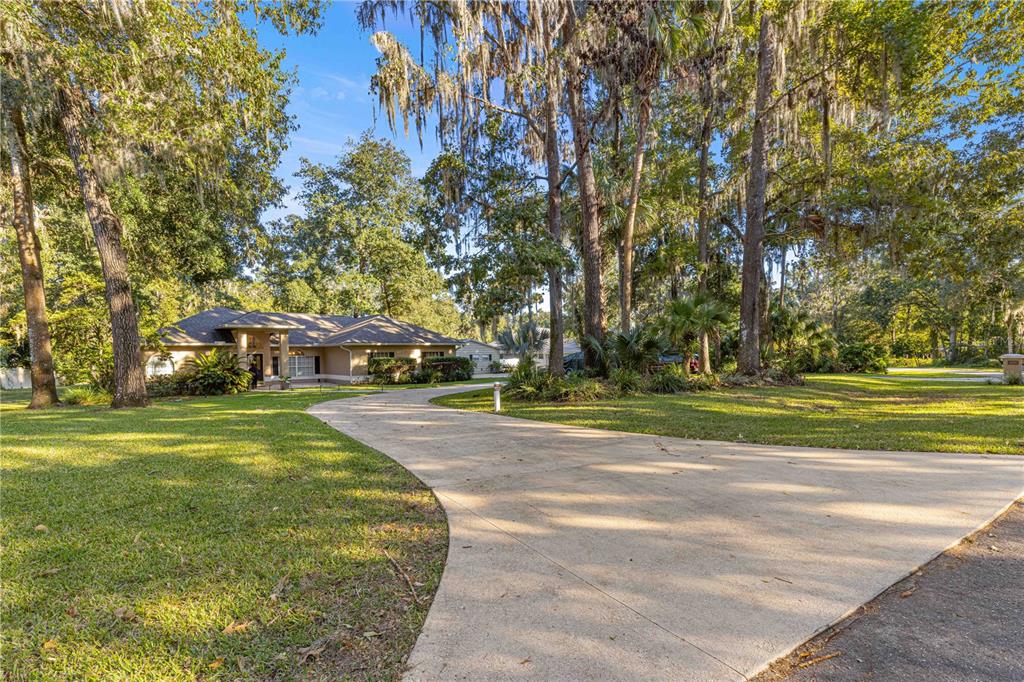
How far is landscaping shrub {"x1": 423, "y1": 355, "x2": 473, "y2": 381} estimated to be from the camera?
2341 cm

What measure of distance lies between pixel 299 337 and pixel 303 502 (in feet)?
75.7

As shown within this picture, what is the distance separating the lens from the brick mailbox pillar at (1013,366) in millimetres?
12617

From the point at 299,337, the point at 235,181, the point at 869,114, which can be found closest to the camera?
the point at 235,181

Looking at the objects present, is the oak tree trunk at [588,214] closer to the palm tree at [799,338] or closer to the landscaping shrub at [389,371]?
the palm tree at [799,338]

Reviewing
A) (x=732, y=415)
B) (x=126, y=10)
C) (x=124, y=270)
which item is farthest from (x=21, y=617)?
(x=124, y=270)

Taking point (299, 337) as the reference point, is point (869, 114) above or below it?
above

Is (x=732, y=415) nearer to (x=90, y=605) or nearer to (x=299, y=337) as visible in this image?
(x=90, y=605)

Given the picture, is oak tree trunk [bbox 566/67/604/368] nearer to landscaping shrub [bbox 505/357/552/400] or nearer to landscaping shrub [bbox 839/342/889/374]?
landscaping shrub [bbox 505/357/552/400]

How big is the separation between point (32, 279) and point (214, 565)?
1498 cm

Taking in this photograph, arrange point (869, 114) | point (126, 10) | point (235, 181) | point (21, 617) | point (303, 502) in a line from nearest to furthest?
point (21, 617) → point (303, 502) → point (126, 10) → point (235, 181) → point (869, 114)

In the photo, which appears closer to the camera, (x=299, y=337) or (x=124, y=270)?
(x=124, y=270)

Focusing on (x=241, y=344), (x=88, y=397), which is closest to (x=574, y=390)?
(x=88, y=397)

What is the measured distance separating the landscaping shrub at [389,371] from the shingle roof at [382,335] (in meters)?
1.80

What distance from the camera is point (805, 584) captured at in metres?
2.46
